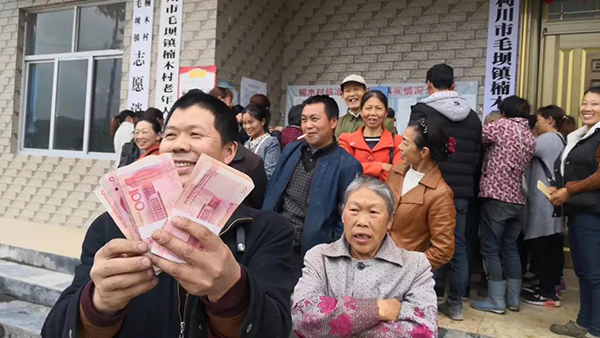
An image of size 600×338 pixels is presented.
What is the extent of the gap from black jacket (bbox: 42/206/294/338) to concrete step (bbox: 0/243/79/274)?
3.28m

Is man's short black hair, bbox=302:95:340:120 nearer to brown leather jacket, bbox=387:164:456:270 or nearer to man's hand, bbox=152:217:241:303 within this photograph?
brown leather jacket, bbox=387:164:456:270

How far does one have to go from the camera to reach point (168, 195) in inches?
39.3

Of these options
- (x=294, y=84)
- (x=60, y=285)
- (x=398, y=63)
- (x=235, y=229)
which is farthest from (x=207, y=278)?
(x=294, y=84)

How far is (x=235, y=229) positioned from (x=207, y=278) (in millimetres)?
385

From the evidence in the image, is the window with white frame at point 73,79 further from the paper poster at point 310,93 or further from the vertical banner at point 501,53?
the vertical banner at point 501,53

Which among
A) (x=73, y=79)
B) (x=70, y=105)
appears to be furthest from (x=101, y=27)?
(x=70, y=105)

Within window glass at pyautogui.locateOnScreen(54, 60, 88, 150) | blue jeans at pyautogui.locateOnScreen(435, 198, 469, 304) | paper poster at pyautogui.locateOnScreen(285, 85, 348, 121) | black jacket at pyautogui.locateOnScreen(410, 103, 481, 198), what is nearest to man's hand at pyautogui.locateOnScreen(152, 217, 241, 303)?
black jacket at pyautogui.locateOnScreen(410, 103, 481, 198)

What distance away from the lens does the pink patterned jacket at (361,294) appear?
6.15 ft

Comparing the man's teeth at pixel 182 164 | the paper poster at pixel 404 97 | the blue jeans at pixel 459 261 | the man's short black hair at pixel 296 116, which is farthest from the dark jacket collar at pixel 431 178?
the paper poster at pixel 404 97

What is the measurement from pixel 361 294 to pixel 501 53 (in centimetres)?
389

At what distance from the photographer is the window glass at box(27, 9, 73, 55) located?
6820mm

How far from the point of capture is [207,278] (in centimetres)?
97

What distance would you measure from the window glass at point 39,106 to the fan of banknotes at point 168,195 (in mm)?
6843

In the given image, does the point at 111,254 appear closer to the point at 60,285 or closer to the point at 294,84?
the point at 60,285
